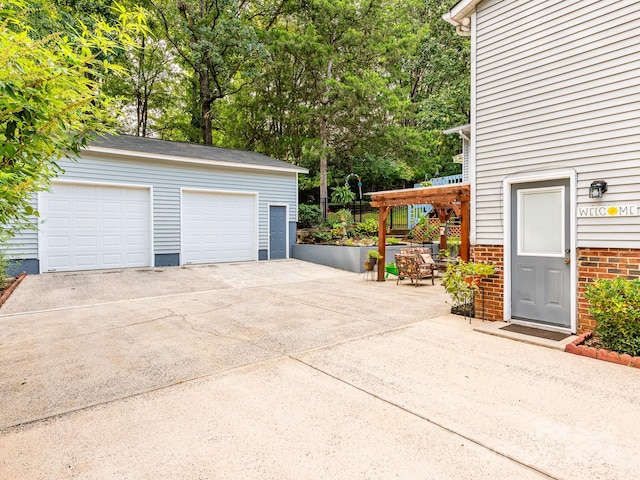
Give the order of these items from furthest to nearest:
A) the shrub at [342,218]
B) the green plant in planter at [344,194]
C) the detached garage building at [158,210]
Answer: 1. the green plant in planter at [344,194]
2. the shrub at [342,218]
3. the detached garage building at [158,210]

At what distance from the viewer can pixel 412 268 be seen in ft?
30.6

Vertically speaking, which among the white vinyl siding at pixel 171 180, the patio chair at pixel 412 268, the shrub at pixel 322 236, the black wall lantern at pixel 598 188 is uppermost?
the white vinyl siding at pixel 171 180

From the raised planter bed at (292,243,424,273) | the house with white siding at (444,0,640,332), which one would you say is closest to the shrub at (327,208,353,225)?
the raised planter bed at (292,243,424,273)

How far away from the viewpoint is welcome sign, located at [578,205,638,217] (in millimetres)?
4359

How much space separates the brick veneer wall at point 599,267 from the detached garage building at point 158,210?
9773mm

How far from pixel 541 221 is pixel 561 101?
1.59 meters

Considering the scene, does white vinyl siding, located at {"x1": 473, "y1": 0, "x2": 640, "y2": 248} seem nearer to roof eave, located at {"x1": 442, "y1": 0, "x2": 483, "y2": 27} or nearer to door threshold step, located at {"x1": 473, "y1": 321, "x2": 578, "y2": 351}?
roof eave, located at {"x1": 442, "y1": 0, "x2": 483, "y2": 27}

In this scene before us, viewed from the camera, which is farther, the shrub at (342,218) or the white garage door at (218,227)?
the shrub at (342,218)

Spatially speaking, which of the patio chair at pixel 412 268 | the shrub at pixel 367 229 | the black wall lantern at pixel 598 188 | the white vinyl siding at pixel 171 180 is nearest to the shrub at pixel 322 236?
the shrub at pixel 367 229

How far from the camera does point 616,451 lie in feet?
7.86

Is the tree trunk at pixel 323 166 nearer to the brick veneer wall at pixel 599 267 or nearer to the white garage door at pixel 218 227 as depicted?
the white garage door at pixel 218 227

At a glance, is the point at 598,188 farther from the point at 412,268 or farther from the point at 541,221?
the point at 412,268

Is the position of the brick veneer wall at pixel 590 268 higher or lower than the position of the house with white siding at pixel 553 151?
lower

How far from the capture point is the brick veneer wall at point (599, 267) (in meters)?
4.40
